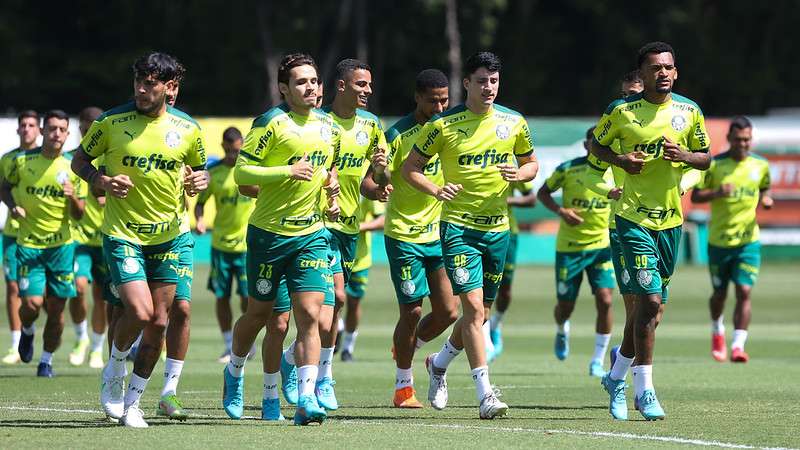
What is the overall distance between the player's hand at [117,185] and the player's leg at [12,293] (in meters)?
7.00

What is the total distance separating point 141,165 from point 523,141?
2.86 meters

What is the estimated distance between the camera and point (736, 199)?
17922 mm

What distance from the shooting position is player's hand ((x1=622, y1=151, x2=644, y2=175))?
11219 mm

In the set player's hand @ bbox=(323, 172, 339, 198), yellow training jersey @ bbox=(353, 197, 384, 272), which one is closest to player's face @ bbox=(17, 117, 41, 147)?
yellow training jersey @ bbox=(353, 197, 384, 272)

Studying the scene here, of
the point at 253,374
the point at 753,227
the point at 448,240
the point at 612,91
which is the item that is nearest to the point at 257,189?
the point at 448,240

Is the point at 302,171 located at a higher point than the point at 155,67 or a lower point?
lower

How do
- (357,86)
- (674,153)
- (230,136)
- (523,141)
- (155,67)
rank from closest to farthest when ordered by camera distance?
(155,67) < (674,153) < (523,141) < (357,86) < (230,136)

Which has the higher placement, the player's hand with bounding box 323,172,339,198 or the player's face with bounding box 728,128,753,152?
the player's hand with bounding box 323,172,339,198

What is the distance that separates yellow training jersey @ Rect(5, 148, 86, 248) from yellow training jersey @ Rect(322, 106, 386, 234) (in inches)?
163

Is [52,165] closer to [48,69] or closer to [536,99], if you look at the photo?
[48,69]

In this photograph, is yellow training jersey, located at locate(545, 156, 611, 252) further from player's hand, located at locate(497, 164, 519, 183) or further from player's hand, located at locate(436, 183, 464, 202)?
player's hand, located at locate(436, 183, 464, 202)

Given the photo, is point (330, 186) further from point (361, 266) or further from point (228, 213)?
point (228, 213)

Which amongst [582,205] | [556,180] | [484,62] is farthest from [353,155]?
[582,205]

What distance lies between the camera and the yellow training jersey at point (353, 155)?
12.7 m
